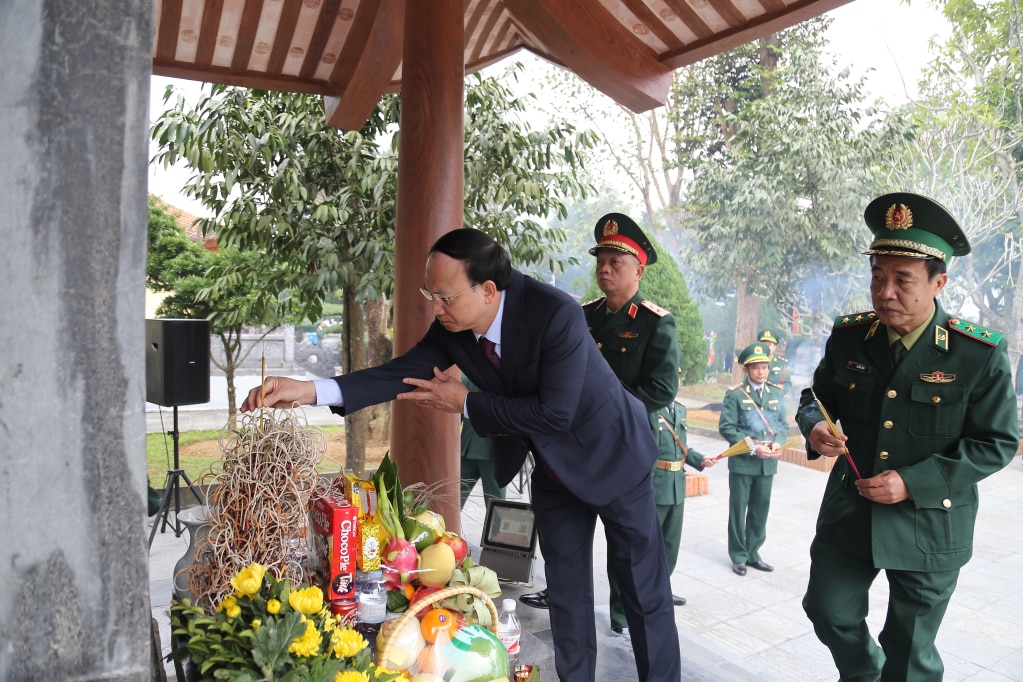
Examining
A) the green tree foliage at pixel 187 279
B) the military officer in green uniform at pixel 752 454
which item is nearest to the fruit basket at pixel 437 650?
the military officer in green uniform at pixel 752 454

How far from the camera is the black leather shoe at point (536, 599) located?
382cm

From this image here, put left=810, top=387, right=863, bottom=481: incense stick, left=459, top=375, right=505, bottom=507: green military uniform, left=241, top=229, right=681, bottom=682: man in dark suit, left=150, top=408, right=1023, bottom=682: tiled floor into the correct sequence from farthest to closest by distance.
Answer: left=459, top=375, right=505, bottom=507: green military uniform → left=150, top=408, right=1023, bottom=682: tiled floor → left=810, top=387, right=863, bottom=481: incense stick → left=241, top=229, right=681, bottom=682: man in dark suit

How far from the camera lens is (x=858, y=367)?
8.72 feet

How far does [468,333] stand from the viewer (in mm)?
2650

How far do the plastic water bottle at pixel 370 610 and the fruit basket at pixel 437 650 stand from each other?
0.10 m

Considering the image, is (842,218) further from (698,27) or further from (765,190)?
(698,27)

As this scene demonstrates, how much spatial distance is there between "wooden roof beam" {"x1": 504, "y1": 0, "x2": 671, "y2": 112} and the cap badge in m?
2.17

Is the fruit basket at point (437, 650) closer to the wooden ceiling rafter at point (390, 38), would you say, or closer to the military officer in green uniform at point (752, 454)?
the wooden ceiling rafter at point (390, 38)

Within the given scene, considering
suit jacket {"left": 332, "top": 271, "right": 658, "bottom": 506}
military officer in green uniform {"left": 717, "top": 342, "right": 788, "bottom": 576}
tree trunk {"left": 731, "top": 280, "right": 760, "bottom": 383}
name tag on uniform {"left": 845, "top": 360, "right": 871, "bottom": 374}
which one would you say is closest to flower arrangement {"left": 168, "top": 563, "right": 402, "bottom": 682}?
suit jacket {"left": 332, "top": 271, "right": 658, "bottom": 506}

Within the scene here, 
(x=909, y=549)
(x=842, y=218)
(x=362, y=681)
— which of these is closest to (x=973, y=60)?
(x=842, y=218)

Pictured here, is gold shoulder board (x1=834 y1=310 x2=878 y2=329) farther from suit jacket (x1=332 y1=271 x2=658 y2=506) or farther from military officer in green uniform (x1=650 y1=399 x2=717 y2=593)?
military officer in green uniform (x1=650 y1=399 x2=717 y2=593)

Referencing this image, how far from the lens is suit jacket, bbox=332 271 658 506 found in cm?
240

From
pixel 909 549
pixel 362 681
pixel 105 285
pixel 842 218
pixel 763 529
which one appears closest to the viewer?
pixel 105 285

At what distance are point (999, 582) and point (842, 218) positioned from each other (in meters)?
5.34
